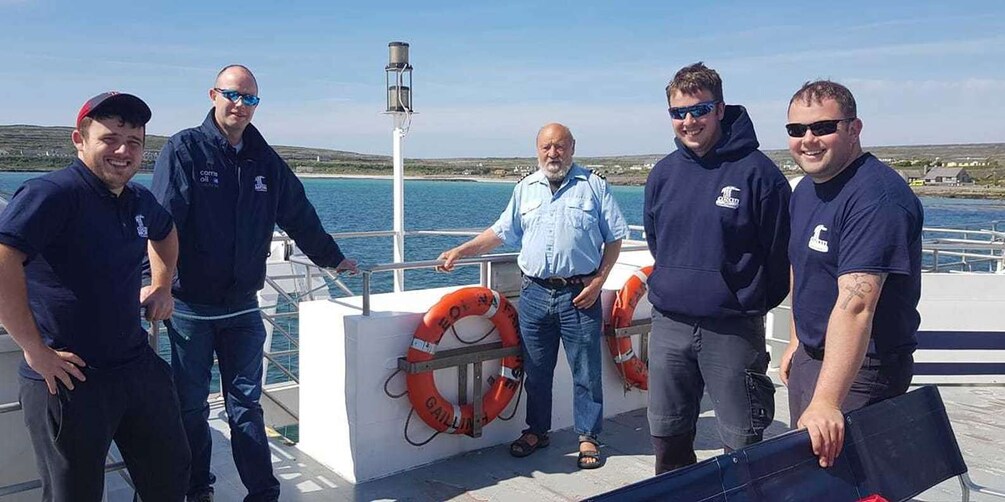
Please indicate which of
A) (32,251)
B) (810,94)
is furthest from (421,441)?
(810,94)

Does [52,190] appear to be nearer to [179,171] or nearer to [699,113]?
[179,171]

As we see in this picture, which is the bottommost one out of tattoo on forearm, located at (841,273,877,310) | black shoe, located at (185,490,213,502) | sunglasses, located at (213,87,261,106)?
black shoe, located at (185,490,213,502)

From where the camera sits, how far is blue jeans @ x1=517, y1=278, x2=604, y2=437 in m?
3.55

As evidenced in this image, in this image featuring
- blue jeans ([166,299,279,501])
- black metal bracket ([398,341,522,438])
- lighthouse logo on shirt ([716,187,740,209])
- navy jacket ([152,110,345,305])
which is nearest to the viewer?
lighthouse logo on shirt ([716,187,740,209])

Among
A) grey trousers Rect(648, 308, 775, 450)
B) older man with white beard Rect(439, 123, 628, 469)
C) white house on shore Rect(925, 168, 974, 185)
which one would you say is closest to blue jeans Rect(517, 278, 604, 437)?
older man with white beard Rect(439, 123, 628, 469)

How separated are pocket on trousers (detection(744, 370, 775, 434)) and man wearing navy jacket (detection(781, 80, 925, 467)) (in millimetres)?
197

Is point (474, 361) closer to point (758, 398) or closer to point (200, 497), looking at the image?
point (200, 497)

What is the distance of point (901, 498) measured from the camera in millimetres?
1943

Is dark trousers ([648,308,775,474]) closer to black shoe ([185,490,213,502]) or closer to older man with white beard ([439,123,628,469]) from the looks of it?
older man with white beard ([439,123,628,469])

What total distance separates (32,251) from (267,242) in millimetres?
1001

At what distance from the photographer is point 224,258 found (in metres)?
2.80

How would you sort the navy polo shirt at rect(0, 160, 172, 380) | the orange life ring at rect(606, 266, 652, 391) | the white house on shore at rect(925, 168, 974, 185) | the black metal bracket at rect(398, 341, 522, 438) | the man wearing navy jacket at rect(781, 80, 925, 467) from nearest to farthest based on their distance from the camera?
the man wearing navy jacket at rect(781, 80, 925, 467), the navy polo shirt at rect(0, 160, 172, 380), the black metal bracket at rect(398, 341, 522, 438), the orange life ring at rect(606, 266, 652, 391), the white house on shore at rect(925, 168, 974, 185)

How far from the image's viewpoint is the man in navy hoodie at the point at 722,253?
96.3 inches

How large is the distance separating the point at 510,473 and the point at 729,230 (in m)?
1.63
